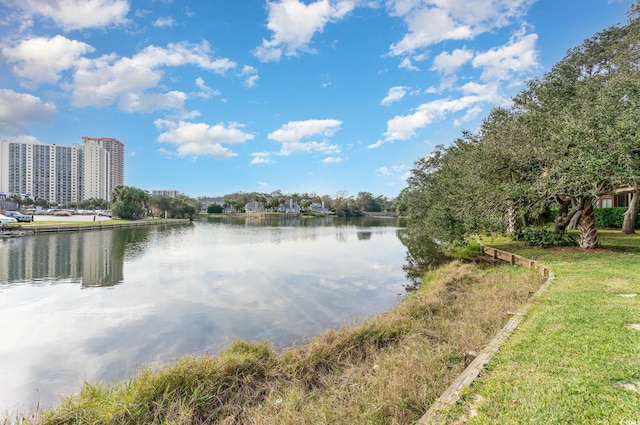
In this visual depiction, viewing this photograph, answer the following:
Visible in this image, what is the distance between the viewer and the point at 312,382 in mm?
4891

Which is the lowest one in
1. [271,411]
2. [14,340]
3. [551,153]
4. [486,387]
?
[14,340]

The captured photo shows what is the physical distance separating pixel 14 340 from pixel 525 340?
10.5 metres

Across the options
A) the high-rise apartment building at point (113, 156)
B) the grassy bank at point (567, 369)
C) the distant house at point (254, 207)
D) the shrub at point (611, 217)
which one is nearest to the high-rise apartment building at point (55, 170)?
the high-rise apartment building at point (113, 156)

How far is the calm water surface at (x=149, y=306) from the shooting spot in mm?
6520

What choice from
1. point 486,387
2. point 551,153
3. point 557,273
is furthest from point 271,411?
point 551,153

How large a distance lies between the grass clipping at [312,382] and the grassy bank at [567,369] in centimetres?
81

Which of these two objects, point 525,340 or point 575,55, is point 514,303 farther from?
point 575,55

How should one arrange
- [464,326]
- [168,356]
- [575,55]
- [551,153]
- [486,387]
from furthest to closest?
[575,55] < [551,153] < [168,356] < [464,326] < [486,387]

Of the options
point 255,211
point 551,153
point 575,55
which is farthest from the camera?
point 255,211

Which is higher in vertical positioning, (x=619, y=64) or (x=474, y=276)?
(x=619, y=64)

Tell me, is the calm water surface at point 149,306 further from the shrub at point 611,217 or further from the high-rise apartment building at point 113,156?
the high-rise apartment building at point 113,156

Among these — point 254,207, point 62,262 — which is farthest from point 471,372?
point 254,207

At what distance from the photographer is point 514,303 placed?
736 cm

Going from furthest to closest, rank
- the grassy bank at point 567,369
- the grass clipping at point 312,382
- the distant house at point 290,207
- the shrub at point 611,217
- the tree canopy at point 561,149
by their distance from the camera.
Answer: the distant house at point 290,207, the shrub at point 611,217, the tree canopy at point 561,149, the grass clipping at point 312,382, the grassy bank at point 567,369
